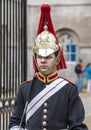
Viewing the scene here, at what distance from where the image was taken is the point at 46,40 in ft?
13.1

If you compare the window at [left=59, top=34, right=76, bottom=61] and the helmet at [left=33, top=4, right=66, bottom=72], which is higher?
the helmet at [left=33, top=4, right=66, bottom=72]

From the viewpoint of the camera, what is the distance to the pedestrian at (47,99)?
389cm

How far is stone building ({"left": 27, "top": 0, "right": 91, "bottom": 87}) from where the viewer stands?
2342cm

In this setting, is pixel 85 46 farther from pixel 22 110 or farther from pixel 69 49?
pixel 22 110

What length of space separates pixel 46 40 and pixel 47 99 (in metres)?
0.44

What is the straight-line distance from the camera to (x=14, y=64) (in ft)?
26.2

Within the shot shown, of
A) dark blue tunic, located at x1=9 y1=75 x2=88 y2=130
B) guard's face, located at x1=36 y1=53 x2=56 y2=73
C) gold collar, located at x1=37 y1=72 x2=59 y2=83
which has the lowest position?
dark blue tunic, located at x1=9 y1=75 x2=88 y2=130

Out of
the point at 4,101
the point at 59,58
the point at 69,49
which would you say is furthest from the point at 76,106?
the point at 69,49

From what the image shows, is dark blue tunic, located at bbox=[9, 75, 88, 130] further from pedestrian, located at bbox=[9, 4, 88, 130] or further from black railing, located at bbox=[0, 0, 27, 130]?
black railing, located at bbox=[0, 0, 27, 130]

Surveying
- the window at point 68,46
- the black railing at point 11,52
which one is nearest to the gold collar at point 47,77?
the black railing at point 11,52

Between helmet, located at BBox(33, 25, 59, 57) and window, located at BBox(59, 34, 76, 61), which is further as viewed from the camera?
window, located at BBox(59, 34, 76, 61)

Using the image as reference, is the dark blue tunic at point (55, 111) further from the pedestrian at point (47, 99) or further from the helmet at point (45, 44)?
the helmet at point (45, 44)

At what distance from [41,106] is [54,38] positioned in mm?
526

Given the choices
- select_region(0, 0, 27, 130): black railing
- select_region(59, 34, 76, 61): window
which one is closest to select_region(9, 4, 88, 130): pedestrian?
select_region(0, 0, 27, 130): black railing
